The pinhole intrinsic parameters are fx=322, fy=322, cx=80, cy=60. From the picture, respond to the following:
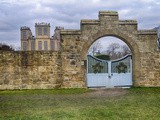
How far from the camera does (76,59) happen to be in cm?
1839

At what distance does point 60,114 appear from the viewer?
1023 cm

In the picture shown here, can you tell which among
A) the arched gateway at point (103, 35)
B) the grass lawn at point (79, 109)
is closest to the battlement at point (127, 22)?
the arched gateway at point (103, 35)

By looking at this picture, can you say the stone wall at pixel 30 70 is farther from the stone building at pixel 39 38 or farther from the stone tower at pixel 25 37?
the stone tower at pixel 25 37

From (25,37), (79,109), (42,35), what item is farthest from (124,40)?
(42,35)

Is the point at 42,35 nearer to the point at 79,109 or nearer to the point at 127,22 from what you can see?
the point at 127,22

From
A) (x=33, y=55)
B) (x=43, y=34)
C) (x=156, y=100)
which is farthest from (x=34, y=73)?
(x=43, y=34)

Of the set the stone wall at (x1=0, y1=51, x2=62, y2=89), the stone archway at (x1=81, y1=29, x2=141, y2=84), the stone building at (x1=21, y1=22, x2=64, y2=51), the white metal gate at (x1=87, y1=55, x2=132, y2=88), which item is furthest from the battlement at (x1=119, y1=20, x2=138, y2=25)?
the stone building at (x1=21, y1=22, x2=64, y2=51)

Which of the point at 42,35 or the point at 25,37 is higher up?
the point at 42,35

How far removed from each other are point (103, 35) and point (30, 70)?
182 inches

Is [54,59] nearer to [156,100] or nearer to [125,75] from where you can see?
[125,75]

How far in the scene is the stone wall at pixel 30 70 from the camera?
18078 millimetres

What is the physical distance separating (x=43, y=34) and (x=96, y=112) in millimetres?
82708

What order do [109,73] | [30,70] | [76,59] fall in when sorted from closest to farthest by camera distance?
1. [30,70]
2. [76,59]
3. [109,73]

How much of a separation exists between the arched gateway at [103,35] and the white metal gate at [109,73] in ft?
1.66
